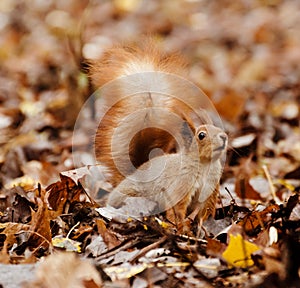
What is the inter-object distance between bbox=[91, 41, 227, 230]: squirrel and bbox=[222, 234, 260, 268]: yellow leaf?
1.69 ft

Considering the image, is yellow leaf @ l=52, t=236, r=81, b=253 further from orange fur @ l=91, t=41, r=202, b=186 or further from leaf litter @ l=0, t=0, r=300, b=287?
orange fur @ l=91, t=41, r=202, b=186

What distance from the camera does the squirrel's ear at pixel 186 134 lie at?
9.00 ft

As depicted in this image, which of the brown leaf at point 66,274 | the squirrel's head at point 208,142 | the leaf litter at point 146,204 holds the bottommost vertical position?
the leaf litter at point 146,204

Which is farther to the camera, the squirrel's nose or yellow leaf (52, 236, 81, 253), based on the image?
the squirrel's nose

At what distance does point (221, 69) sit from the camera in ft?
21.5

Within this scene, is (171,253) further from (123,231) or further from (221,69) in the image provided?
(221,69)

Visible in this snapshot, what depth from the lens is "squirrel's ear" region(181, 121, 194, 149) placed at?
9.00ft

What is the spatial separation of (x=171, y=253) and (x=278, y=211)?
16.7 inches

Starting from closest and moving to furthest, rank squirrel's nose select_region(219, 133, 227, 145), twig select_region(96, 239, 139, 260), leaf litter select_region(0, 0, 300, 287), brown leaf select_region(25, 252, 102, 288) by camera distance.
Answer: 1. brown leaf select_region(25, 252, 102, 288)
2. leaf litter select_region(0, 0, 300, 287)
3. twig select_region(96, 239, 139, 260)
4. squirrel's nose select_region(219, 133, 227, 145)

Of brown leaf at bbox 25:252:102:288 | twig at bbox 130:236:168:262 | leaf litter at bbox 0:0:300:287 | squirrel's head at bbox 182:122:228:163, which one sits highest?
squirrel's head at bbox 182:122:228:163

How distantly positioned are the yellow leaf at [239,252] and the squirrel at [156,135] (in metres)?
0.51

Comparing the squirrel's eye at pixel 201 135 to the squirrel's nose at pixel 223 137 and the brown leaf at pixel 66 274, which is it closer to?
the squirrel's nose at pixel 223 137

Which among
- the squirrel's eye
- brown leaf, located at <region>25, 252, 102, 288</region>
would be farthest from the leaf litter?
the squirrel's eye

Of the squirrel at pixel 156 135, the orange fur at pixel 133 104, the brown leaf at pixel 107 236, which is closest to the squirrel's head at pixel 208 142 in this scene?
the squirrel at pixel 156 135
